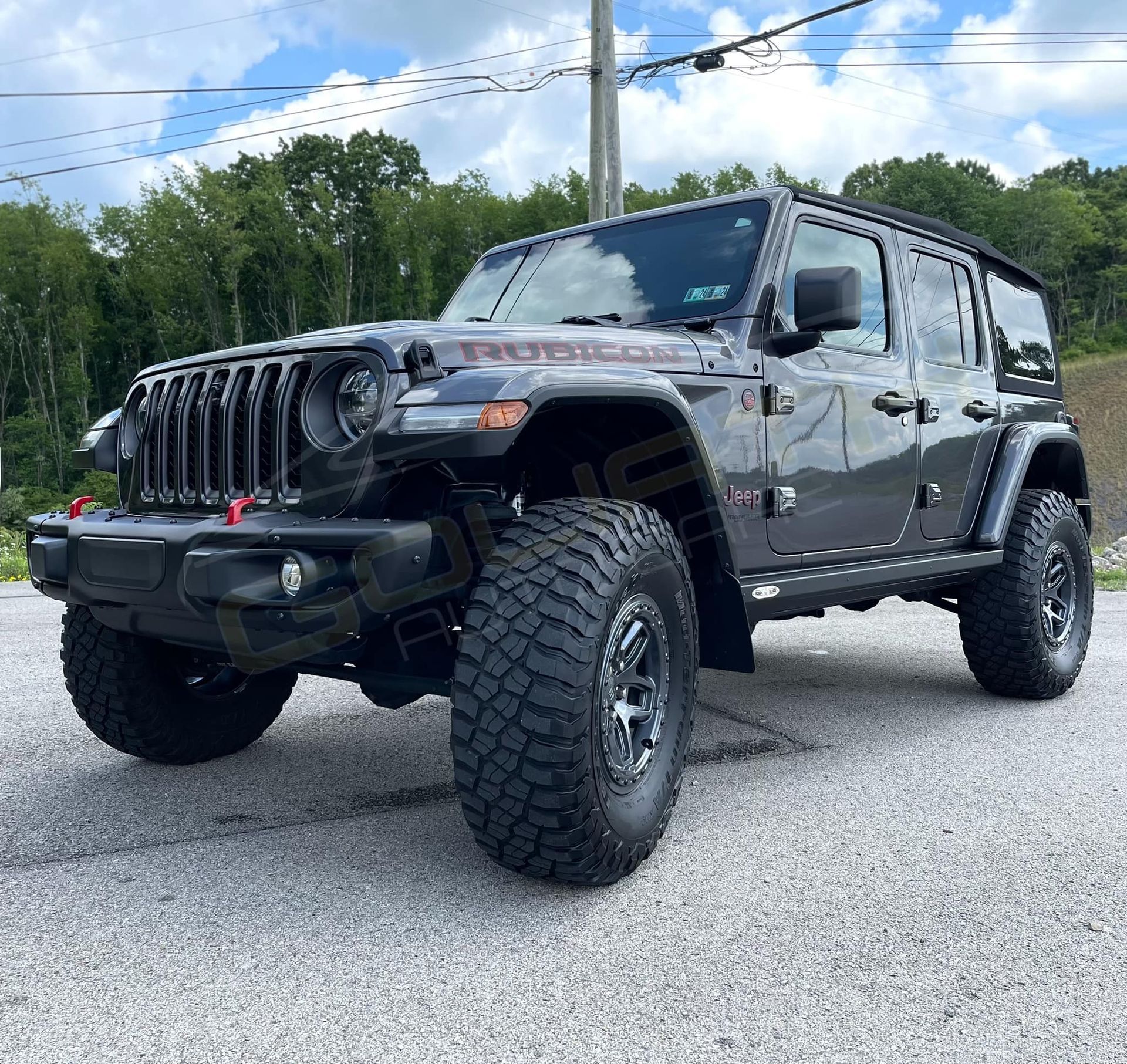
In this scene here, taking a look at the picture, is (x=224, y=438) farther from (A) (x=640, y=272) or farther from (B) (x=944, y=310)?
(B) (x=944, y=310)

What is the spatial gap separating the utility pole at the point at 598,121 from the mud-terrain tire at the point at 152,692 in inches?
500

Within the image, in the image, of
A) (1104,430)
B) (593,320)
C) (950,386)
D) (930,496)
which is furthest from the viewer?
(1104,430)

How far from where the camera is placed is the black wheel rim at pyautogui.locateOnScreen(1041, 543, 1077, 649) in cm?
506

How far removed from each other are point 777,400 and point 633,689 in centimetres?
117

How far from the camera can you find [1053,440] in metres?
5.16

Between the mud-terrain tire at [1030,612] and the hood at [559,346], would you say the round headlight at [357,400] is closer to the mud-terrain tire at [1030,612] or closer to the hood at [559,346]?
the hood at [559,346]

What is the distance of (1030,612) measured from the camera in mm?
4730

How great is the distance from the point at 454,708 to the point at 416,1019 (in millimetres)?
726

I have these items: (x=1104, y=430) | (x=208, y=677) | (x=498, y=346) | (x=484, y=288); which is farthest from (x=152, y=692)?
(x=1104, y=430)

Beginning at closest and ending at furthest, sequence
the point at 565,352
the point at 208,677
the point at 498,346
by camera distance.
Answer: the point at 498,346, the point at 565,352, the point at 208,677

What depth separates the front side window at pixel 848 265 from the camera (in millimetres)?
3670

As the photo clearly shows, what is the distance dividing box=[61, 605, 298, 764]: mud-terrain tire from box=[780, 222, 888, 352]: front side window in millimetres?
2228

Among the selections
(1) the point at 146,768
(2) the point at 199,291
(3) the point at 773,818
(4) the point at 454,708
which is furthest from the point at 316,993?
(2) the point at 199,291

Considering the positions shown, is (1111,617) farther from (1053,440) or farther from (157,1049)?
(157,1049)
